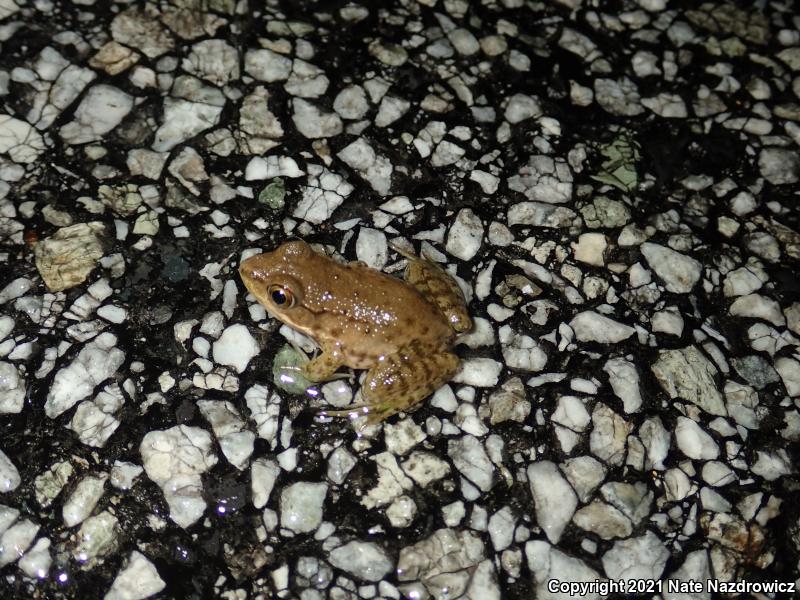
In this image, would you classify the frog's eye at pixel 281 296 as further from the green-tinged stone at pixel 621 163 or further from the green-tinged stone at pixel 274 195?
the green-tinged stone at pixel 621 163

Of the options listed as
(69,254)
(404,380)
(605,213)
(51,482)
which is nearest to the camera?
(51,482)

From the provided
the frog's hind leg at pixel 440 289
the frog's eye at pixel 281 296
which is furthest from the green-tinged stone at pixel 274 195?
the frog's hind leg at pixel 440 289

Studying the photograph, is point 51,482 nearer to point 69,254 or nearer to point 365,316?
point 69,254

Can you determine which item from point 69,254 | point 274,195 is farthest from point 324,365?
point 69,254

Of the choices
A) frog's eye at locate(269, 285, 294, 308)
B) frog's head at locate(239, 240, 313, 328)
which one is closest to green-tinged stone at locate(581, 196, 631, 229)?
frog's head at locate(239, 240, 313, 328)

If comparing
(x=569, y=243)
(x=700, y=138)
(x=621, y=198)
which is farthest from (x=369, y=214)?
(x=700, y=138)

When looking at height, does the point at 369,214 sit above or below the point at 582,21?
below

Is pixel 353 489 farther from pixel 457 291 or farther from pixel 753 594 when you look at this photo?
pixel 753 594
